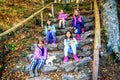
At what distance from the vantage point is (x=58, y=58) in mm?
10250

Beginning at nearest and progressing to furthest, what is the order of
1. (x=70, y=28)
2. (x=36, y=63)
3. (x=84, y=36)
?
(x=36, y=63)
(x=84, y=36)
(x=70, y=28)

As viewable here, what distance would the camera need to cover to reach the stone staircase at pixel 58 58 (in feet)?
31.3

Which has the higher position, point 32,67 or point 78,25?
point 78,25

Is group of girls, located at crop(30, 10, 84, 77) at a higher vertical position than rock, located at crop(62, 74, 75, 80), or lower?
higher

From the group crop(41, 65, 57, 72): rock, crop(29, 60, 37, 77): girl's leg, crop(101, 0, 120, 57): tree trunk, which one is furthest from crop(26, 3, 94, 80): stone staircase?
crop(101, 0, 120, 57): tree trunk

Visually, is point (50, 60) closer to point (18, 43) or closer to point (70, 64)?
point (70, 64)

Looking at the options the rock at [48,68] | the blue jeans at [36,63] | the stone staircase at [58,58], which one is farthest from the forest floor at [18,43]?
the blue jeans at [36,63]

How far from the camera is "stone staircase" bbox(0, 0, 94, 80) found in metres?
9.54

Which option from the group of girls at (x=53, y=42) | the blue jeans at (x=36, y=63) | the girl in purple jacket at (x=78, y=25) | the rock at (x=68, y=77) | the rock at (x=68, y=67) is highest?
the girl in purple jacket at (x=78, y=25)

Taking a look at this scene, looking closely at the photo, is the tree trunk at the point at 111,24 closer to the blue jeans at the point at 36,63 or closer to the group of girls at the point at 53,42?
the group of girls at the point at 53,42

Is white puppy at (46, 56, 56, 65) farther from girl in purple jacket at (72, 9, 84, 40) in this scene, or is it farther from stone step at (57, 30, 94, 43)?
girl in purple jacket at (72, 9, 84, 40)

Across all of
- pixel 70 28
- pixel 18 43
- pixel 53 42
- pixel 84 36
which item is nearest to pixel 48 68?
pixel 53 42

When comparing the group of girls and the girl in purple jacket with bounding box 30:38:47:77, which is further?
the group of girls

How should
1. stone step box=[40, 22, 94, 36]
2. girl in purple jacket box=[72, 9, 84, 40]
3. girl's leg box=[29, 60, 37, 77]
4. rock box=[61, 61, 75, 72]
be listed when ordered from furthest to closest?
stone step box=[40, 22, 94, 36] < girl in purple jacket box=[72, 9, 84, 40] < rock box=[61, 61, 75, 72] < girl's leg box=[29, 60, 37, 77]
